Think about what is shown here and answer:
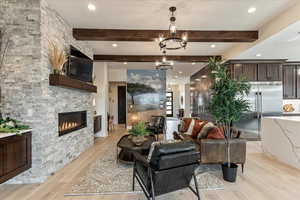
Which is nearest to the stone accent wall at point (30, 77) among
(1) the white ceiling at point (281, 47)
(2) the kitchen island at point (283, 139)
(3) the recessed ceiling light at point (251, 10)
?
(3) the recessed ceiling light at point (251, 10)

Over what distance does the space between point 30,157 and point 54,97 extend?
1181 millimetres

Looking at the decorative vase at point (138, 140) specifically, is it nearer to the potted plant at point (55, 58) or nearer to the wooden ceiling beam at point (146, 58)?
the potted plant at point (55, 58)

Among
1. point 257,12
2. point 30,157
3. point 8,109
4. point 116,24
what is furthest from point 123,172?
point 257,12

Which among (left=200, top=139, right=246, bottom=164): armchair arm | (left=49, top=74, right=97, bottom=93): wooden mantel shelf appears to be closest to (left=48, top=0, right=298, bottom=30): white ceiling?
(left=49, top=74, right=97, bottom=93): wooden mantel shelf

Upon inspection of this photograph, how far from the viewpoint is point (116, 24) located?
4.12m

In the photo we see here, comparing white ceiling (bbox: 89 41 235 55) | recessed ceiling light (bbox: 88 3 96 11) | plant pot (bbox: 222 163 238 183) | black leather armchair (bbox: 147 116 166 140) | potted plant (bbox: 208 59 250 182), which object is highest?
recessed ceiling light (bbox: 88 3 96 11)

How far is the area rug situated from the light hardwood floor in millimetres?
129

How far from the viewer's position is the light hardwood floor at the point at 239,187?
105 inches

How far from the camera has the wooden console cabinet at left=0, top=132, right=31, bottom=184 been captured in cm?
246

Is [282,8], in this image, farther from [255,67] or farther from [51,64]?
[51,64]

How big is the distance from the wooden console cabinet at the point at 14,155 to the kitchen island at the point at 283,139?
211 inches

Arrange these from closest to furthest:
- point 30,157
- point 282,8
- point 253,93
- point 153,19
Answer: point 30,157 < point 282,8 < point 153,19 < point 253,93

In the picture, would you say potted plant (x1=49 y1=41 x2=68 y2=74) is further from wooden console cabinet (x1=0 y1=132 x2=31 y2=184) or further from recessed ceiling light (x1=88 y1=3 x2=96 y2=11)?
wooden console cabinet (x1=0 y1=132 x2=31 y2=184)

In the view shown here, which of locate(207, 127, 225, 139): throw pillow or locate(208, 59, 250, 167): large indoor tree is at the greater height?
locate(208, 59, 250, 167): large indoor tree
